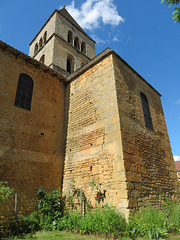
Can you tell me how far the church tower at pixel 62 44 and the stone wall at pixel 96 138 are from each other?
19.1 ft

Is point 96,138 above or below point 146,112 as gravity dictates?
below

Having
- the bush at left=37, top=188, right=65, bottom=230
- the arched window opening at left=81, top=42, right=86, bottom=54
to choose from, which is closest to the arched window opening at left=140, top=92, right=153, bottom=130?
the bush at left=37, top=188, right=65, bottom=230

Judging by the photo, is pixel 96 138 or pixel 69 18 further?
pixel 69 18

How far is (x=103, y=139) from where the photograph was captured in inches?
239

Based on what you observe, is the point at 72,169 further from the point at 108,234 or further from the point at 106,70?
the point at 106,70

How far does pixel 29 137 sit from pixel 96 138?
2.72 m

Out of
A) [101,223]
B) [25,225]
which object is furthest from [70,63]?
[101,223]

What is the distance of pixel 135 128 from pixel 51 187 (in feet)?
13.7

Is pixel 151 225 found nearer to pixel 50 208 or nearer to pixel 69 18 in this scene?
pixel 50 208

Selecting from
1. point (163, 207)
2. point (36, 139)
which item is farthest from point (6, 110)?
point (163, 207)

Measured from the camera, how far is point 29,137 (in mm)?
6680

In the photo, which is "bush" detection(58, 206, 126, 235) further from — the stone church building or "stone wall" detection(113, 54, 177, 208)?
"stone wall" detection(113, 54, 177, 208)

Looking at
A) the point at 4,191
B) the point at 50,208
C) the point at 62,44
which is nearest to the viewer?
the point at 4,191

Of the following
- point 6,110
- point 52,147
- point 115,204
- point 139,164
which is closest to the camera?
point 115,204
